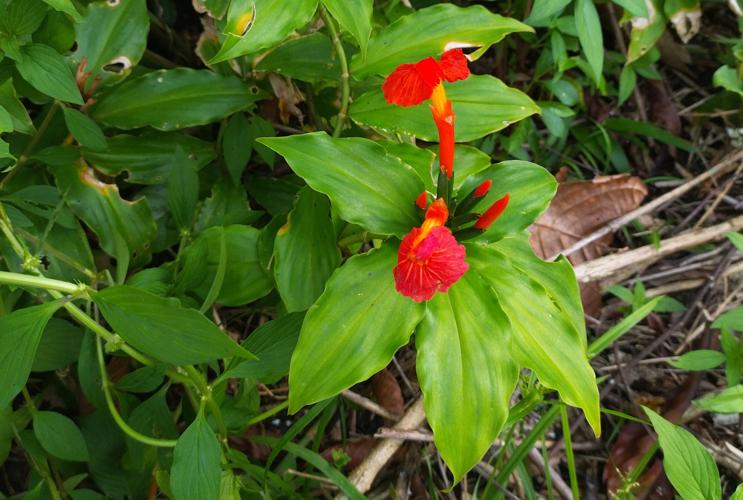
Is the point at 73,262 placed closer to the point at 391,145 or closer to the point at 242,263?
the point at 242,263

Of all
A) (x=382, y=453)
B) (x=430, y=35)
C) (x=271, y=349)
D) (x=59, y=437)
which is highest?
(x=430, y=35)

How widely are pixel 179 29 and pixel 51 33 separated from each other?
1.63ft

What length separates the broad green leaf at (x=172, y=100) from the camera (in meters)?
1.42

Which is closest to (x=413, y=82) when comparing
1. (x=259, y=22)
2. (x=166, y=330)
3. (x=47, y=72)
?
(x=259, y=22)

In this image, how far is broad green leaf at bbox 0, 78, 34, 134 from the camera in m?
1.24

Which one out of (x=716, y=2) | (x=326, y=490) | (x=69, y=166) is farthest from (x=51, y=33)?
(x=716, y=2)

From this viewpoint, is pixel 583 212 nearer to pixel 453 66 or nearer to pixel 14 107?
pixel 453 66

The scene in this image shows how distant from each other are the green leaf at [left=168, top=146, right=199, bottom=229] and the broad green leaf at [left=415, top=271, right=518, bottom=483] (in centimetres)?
57

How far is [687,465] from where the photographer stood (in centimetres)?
117

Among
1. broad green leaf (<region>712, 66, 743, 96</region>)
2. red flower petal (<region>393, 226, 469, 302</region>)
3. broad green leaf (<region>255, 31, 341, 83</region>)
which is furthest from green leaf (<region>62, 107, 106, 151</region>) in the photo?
broad green leaf (<region>712, 66, 743, 96</region>)

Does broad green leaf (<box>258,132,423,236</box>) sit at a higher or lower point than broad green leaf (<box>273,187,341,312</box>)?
higher

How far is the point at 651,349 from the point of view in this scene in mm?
1674

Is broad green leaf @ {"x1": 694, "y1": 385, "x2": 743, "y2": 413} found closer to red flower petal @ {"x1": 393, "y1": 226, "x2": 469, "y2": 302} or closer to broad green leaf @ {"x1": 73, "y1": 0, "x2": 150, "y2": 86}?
red flower petal @ {"x1": 393, "y1": 226, "x2": 469, "y2": 302}

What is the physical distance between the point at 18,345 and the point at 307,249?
1.63 feet
